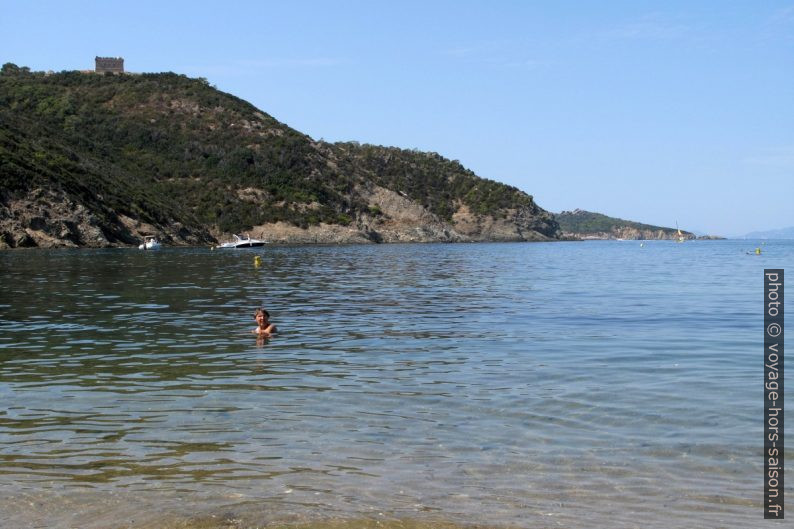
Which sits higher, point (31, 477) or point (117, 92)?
point (117, 92)

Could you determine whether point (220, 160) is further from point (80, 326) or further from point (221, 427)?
point (221, 427)

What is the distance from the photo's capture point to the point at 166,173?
152250 mm

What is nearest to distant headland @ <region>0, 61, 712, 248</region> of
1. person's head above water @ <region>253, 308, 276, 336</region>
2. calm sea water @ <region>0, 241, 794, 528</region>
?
person's head above water @ <region>253, 308, 276, 336</region>

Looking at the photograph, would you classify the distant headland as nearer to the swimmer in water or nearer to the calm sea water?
the swimmer in water

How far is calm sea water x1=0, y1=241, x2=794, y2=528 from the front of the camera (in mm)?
7926

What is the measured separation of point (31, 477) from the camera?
8625 millimetres

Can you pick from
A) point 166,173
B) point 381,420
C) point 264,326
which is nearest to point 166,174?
point 166,173

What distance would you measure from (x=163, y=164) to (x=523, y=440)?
153 metres

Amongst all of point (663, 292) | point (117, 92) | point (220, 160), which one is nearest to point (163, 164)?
point (220, 160)

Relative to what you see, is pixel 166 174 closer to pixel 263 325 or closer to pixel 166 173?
pixel 166 173

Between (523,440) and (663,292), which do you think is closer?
(523,440)

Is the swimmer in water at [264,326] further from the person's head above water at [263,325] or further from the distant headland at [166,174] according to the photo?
the distant headland at [166,174]

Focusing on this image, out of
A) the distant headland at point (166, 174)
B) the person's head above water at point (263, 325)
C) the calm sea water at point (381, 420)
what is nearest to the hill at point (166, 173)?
the distant headland at point (166, 174)

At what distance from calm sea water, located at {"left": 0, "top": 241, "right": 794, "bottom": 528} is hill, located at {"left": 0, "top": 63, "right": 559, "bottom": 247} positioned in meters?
72.5
